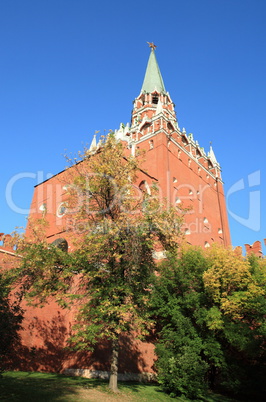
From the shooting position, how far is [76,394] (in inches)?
438

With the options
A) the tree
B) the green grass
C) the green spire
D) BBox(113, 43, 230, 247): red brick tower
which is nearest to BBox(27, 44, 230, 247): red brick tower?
BBox(113, 43, 230, 247): red brick tower

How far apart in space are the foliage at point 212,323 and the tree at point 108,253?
353 centimetres

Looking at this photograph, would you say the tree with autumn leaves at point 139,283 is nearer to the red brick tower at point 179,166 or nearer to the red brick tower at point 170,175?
the red brick tower at point 170,175

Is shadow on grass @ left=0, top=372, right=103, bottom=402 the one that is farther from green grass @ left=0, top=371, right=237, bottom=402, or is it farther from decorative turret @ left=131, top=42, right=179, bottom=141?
decorative turret @ left=131, top=42, right=179, bottom=141

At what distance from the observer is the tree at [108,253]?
11906mm

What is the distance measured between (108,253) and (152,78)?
3556cm

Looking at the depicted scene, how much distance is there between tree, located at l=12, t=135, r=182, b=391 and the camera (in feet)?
39.1

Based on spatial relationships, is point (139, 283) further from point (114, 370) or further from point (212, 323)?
point (212, 323)

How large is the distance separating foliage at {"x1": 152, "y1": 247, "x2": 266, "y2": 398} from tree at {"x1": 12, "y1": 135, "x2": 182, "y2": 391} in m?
3.53

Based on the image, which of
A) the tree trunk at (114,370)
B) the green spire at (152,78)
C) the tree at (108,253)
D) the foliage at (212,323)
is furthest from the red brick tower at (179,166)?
the tree trunk at (114,370)

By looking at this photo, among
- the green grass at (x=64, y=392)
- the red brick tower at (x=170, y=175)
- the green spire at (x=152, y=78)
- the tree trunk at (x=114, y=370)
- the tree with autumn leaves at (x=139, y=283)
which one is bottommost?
the green grass at (x=64, y=392)

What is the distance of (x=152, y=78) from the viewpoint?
4300 cm

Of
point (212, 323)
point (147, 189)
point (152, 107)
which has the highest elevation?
point (152, 107)

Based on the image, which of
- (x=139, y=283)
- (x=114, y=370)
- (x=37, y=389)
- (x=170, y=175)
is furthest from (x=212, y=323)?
(x=170, y=175)
